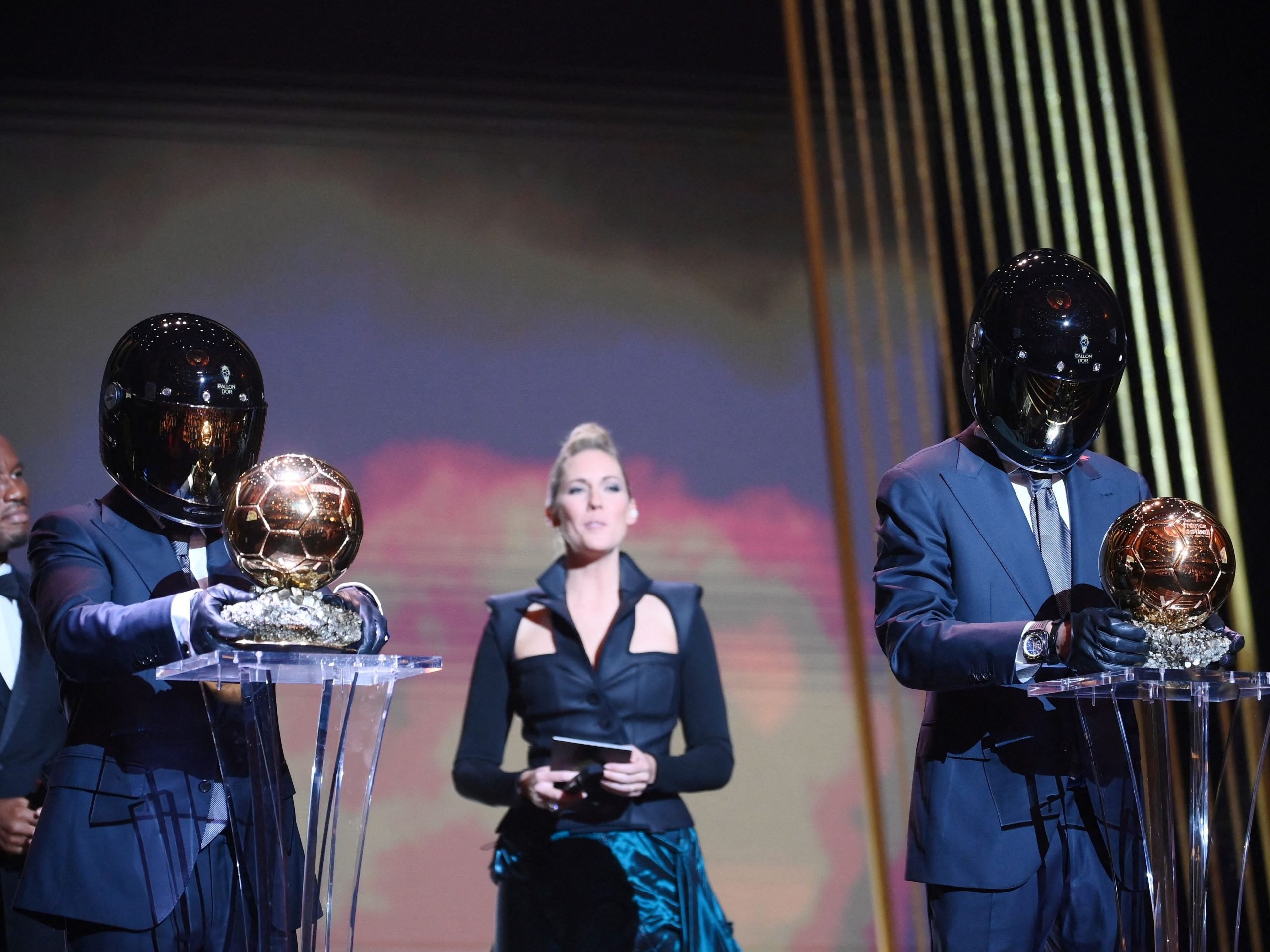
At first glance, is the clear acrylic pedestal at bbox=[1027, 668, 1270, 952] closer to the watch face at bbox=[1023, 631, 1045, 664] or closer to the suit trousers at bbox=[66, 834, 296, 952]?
the watch face at bbox=[1023, 631, 1045, 664]

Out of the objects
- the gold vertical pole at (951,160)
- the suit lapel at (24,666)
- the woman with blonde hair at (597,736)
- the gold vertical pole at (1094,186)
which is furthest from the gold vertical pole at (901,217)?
the suit lapel at (24,666)

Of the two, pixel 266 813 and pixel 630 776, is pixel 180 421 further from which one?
pixel 630 776

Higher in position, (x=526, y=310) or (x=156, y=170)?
(x=156, y=170)

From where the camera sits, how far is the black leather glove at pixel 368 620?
2.08 meters

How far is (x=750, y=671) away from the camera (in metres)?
5.43

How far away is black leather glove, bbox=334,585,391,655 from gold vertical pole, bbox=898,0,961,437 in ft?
11.8

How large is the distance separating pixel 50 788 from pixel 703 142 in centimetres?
413

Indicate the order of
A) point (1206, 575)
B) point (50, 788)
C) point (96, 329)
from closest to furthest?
1. point (1206, 575)
2. point (50, 788)
3. point (96, 329)

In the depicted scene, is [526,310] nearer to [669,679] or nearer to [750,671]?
[750,671]

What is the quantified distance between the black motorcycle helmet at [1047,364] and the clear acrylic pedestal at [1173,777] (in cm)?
44

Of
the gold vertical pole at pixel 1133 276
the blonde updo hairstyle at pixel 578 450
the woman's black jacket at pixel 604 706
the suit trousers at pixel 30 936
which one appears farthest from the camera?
the gold vertical pole at pixel 1133 276

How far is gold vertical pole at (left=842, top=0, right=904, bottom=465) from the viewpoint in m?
5.57

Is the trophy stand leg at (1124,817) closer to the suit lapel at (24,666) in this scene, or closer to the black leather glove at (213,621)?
the black leather glove at (213,621)

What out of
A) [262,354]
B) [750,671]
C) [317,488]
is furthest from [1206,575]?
[262,354]
